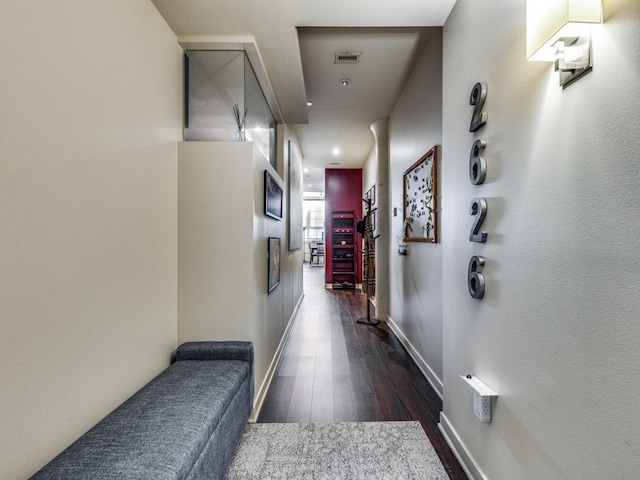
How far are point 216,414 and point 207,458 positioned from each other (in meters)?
0.17

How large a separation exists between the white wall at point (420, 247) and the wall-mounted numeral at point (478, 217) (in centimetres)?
103

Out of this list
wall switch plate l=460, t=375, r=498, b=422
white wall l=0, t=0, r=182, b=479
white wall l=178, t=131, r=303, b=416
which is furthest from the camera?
white wall l=178, t=131, r=303, b=416

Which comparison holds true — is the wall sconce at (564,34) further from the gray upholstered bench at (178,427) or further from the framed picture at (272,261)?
the framed picture at (272,261)

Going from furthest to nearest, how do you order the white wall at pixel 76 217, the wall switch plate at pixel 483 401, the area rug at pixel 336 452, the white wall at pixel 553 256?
the area rug at pixel 336 452 → the wall switch plate at pixel 483 401 → the white wall at pixel 76 217 → the white wall at pixel 553 256

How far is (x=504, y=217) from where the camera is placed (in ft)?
4.43

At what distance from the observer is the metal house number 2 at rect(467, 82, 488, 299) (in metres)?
1.50

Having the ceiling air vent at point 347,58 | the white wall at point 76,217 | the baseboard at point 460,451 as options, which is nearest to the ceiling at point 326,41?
the ceiling air vent at point 347,58

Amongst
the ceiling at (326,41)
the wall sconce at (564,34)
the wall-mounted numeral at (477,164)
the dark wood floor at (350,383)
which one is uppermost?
the ceiling at (326,41)

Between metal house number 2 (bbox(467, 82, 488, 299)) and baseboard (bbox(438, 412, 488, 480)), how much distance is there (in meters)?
0.88

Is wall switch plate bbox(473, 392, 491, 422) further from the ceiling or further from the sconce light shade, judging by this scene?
the ceiling

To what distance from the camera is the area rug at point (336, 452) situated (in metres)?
1.64

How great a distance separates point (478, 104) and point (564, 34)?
0.62 metres

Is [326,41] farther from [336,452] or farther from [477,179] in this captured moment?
[336,452]

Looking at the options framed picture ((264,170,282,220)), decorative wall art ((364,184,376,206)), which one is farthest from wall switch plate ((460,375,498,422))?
decorative wall art ((364,184,376,206))
